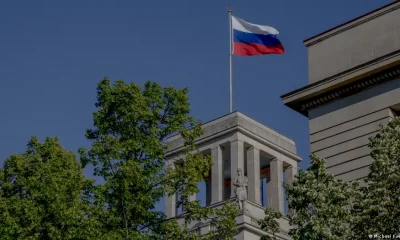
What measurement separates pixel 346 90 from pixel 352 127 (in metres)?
1.48

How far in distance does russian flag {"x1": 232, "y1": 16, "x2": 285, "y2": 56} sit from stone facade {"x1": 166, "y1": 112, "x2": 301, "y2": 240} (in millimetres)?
17623

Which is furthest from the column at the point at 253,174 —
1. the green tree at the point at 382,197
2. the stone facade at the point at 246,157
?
the green tree at the point at 382,197

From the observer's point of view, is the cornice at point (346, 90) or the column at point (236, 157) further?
the column at point (236, 157)

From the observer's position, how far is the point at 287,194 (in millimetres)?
27312

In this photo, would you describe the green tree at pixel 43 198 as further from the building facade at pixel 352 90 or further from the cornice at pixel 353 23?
the cornice at pixel 353 23

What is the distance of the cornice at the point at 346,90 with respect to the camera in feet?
109

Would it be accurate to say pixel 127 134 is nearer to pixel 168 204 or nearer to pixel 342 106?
pixel 342 106

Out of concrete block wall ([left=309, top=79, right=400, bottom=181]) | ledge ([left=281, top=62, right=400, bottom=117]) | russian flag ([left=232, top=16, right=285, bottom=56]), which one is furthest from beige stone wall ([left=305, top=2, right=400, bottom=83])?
russian flag ([left=232, top=16, right=285, bottom=56])

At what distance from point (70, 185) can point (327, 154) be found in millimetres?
10123

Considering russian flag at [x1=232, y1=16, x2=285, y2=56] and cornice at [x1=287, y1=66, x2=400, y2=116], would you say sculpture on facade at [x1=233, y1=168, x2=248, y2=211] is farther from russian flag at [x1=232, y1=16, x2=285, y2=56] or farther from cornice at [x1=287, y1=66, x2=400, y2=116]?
cornice at [x1=287, y1=66, x2=400, y2=116]

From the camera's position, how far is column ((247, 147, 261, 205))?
74312 millimetres

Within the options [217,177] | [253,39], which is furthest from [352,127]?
[217,177]

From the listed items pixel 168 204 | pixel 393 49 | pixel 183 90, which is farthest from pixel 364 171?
pixel 168 204

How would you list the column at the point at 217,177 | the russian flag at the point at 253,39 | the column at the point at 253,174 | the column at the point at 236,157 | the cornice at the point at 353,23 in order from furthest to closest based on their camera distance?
the column at the point at 253,174
the column at the point at 217,177
the column at the point at 236,157
the russian flag at the point at 253,39
the cornice at the point at 353,23
